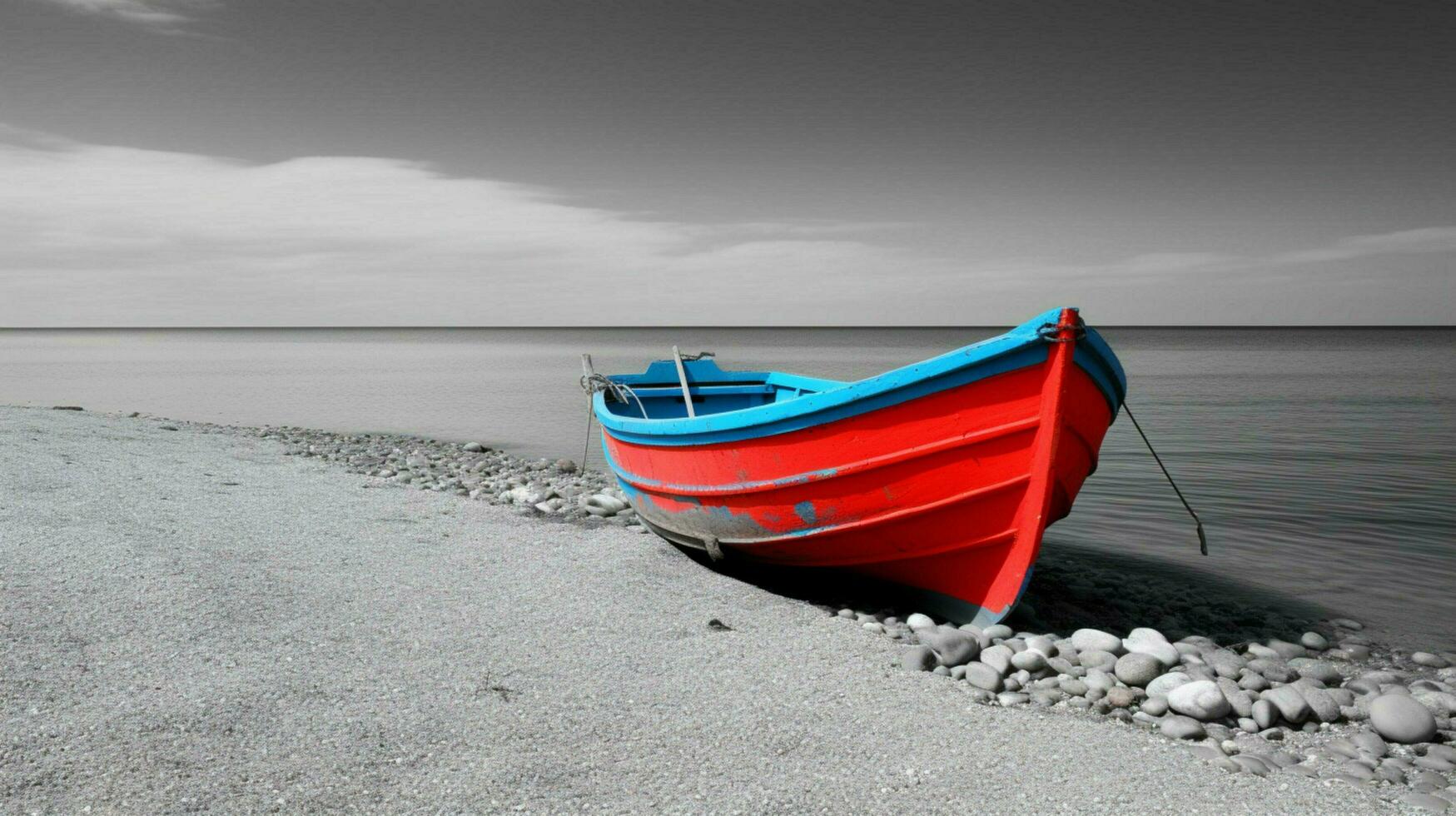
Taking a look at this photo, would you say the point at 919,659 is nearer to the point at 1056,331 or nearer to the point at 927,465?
the point at 927,465

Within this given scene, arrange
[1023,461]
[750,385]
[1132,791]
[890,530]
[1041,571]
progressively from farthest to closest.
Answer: [750,385], [1041,571], [890,530], [1023,461], [1132,791]

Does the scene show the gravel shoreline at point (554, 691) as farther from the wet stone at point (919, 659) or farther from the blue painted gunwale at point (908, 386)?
the blue painted gunwale at point (908, 386)

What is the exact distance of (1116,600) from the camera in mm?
7879

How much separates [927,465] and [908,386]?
1.82 feet

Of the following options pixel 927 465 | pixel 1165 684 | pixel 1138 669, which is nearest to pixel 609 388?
pixel 927 465

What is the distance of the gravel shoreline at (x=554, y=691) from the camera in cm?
364

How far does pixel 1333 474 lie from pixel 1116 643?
38.4 feet

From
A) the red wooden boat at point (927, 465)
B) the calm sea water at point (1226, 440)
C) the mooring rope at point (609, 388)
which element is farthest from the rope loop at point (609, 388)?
the calm sea water at point (1226, 440)

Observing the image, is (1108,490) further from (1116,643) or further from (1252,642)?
(1116,643)

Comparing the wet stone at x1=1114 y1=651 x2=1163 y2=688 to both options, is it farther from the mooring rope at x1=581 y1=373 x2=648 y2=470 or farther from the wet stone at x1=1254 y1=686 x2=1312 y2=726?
the mooring rope at x1=581 y1=373 x2=648 y2=470

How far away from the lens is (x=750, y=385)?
10945mm

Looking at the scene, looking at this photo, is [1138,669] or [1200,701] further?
[1138,669]

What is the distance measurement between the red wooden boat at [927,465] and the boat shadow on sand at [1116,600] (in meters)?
0.43

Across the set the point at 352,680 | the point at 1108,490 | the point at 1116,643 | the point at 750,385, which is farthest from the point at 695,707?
the point at 1108,490
